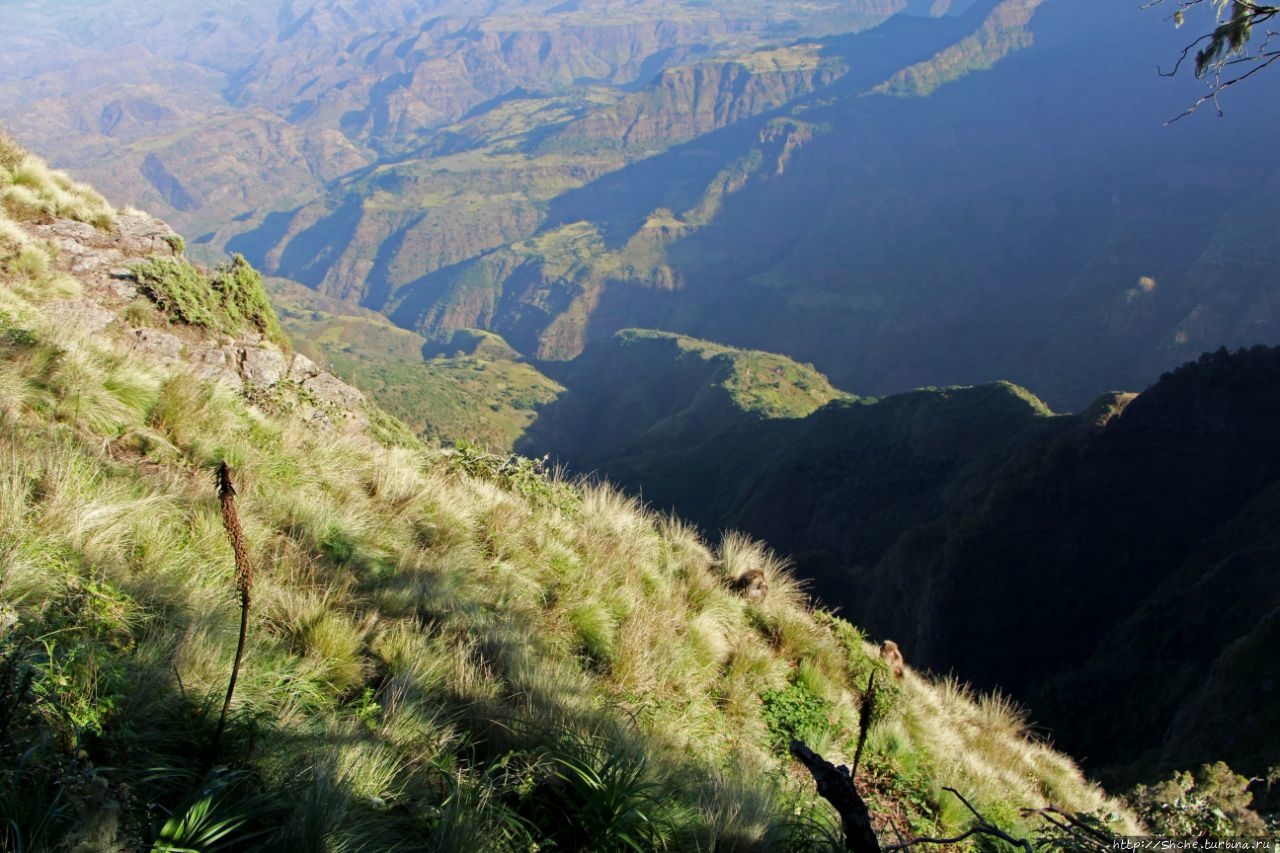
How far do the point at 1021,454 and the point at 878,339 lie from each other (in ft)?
493

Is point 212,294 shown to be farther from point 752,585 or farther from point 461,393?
point 461,393

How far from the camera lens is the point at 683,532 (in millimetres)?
8664

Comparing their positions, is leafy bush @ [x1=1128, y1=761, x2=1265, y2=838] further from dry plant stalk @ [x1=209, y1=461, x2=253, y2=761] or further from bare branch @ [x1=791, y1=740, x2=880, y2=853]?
dry plant stalk @ [x1=209, y1=461, x2=253, y2=761]

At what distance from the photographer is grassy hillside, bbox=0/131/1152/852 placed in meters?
2.40

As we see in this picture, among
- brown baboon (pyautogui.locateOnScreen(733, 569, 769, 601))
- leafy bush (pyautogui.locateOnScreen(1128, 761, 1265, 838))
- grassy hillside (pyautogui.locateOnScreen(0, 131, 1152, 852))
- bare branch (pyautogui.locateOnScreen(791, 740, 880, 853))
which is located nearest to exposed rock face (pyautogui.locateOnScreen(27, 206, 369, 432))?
grassy hillside (pyautogui.locateOnScreen(0, 131, 1152, 852))

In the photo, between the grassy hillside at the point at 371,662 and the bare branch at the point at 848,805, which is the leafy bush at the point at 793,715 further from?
the bare branch at the point at 848,805

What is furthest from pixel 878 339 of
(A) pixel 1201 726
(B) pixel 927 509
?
(A) pixel 1201 726

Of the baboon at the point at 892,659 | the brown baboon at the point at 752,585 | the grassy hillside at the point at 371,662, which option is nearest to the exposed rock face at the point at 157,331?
the grassy hillside at the point at 371,662

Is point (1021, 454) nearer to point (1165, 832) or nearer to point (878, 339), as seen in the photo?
point (1165, 832)

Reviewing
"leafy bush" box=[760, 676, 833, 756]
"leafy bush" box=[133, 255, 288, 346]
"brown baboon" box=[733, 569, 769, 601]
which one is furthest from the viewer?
"leafy bush" box=[133, 255, 288, 346]

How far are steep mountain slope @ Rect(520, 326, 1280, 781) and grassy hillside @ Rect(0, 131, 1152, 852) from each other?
2561 millimetres

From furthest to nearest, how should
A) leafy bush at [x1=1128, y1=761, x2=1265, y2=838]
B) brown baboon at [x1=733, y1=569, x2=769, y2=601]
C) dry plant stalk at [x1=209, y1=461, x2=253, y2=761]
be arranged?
1. brown baboon at [x1=733, y1=569, x2=769, y2=601]
2. leafy bush at [x1=1128, y1=761, x2=1265, y2=838]
3. dry plant stalk at [x1=209, y1=461, x2=253, y2=761]

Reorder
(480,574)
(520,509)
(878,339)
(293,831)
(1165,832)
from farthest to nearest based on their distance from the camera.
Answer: (878,339), (520,509), (480,574), (1165,832), (293,831)

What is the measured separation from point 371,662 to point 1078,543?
51279 millimetres
